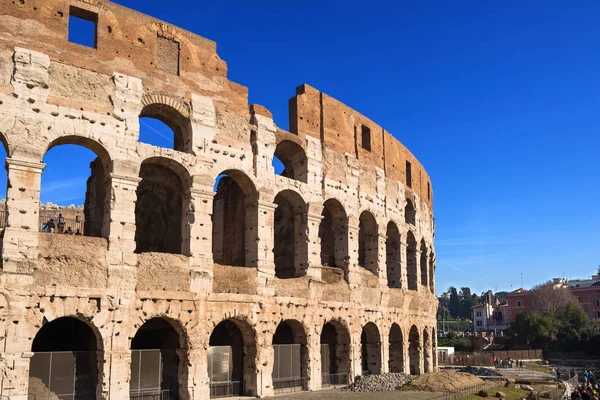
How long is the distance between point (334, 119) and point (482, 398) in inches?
407

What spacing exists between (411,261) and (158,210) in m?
12.2

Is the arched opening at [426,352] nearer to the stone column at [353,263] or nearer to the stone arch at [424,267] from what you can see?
the stone arch at [424,267]

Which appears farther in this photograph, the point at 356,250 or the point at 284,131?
the point at 356,250

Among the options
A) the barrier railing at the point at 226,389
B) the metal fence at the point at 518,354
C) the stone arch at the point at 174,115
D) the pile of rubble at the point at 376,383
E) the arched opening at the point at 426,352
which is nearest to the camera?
the stone arch at the point at 174,115

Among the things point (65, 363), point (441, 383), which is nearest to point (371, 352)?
point (441, 383)

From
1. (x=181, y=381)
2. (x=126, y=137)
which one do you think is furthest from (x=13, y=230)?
(x=181, y=381)

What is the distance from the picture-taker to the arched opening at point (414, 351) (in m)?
25.9

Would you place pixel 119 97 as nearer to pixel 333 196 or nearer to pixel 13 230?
pixel 13 230

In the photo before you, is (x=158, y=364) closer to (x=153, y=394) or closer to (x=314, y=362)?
(x=153, y=394)

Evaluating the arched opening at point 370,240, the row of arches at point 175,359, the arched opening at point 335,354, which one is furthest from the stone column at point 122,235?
the arched opening at point 370,240

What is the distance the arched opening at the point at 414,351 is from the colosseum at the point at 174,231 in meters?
2.93

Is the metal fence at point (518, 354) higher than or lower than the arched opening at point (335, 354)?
lower

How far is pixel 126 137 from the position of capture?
15211 mm

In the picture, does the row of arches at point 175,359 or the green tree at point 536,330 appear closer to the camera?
the row of arches at point 175,359
